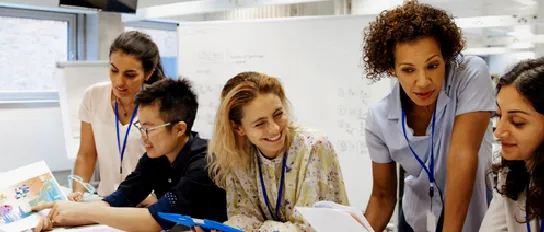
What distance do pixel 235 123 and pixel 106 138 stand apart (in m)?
0.89

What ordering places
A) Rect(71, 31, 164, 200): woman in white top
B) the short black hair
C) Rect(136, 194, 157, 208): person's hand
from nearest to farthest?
the short black hair → Rect(136, 194, 157, 208): person's hand → Rect(71, 31, 164, 200): woman in white top

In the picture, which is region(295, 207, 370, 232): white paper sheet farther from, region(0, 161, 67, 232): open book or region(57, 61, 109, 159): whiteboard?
region(57, 61, 109, 159): whiteboard

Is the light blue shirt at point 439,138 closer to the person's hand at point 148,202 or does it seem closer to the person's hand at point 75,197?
the person's hand at point 148,202

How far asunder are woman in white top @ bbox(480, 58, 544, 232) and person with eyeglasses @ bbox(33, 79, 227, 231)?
0.81 m

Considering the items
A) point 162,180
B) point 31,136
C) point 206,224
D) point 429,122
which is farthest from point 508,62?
point 31,136

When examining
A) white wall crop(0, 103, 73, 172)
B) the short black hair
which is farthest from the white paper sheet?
white wall crop(0, 103, 73, 172)

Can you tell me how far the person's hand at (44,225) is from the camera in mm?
1684

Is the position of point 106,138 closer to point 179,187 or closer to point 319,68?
point 179,187

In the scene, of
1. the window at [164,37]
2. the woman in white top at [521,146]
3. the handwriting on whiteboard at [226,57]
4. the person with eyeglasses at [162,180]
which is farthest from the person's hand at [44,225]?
the window at [164,37]

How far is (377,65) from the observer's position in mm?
1506

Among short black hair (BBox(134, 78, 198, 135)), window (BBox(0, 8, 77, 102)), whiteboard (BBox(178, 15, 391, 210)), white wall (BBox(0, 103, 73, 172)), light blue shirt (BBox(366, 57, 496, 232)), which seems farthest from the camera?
window (BBox(0, 8, 77, 102))

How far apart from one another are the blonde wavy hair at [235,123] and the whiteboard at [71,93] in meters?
2.69

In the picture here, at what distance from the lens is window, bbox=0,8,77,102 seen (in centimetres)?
455

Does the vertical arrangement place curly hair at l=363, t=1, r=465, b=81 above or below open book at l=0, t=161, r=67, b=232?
above
